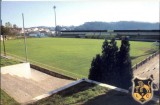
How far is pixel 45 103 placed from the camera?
888 cm

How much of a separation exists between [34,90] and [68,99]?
125 inches

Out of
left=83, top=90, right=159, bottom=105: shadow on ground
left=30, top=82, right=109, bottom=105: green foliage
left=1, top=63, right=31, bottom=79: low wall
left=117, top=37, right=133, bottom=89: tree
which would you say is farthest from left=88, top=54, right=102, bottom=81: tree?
left=1, top=63, right=31, bottom=79: low wall

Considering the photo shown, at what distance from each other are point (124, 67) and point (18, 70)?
26.6ft

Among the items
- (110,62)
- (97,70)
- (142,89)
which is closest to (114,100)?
(142,89)

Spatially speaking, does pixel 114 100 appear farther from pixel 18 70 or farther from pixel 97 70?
pixel 18 70

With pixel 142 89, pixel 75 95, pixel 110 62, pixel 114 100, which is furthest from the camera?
pixel 110 62

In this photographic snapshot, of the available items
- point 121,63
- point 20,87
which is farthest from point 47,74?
point 121,63

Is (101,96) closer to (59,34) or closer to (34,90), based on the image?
(34,90)

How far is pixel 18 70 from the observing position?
15766mm

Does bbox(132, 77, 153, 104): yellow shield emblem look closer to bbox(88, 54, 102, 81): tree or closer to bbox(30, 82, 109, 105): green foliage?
bbox(30, 82, 109, 105): green foliage

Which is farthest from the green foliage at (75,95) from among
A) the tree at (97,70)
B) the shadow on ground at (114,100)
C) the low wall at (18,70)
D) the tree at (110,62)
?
the low wall at (18,70)

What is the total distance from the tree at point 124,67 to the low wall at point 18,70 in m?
7.54

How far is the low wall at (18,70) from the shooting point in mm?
14859

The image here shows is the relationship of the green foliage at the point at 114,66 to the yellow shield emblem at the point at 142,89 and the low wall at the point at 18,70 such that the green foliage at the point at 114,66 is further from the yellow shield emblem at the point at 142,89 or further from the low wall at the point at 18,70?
the low wall at the point at 18,70
